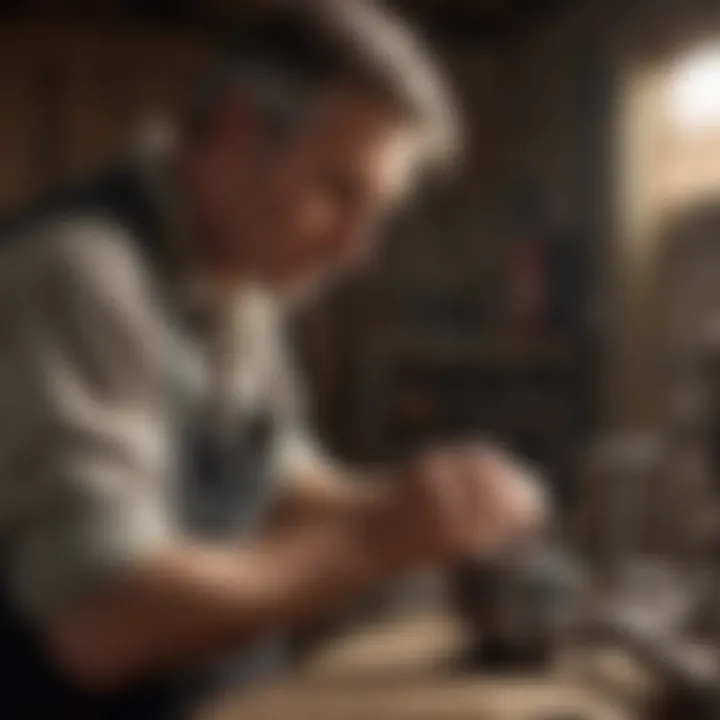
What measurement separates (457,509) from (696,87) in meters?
0.20

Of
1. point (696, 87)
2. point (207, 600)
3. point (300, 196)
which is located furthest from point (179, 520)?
Result: point (696, 87)

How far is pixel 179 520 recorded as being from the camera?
1.58 feet

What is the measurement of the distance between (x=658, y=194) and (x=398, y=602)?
198 mm

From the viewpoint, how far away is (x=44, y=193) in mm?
515

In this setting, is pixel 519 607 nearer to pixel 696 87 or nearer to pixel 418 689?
pixel 418 689

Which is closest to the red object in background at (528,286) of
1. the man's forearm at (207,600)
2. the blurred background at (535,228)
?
the blurred background at (535,228)

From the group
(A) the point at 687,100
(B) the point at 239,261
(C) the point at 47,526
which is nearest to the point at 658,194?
(A) the point at 687,100

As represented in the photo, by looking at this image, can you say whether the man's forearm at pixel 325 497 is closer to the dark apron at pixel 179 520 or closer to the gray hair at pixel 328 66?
the dark apron at pixel 179 520

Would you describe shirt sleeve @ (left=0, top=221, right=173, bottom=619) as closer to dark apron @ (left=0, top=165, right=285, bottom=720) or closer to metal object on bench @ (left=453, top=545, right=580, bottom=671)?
dark apron @ (left=0, top=165, right=285, bottom=720)

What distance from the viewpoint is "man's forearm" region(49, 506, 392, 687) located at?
466mm

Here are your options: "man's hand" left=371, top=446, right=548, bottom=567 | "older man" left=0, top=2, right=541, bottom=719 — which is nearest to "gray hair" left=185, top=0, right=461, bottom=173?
"older man" left=0, top=2, right=541, bottom=719

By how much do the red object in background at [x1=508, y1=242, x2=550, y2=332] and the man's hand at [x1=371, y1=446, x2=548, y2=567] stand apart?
0.06 m

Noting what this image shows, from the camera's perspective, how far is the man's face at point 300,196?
0.50 meters

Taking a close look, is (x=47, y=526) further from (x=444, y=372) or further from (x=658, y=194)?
(x=658, y=194)
